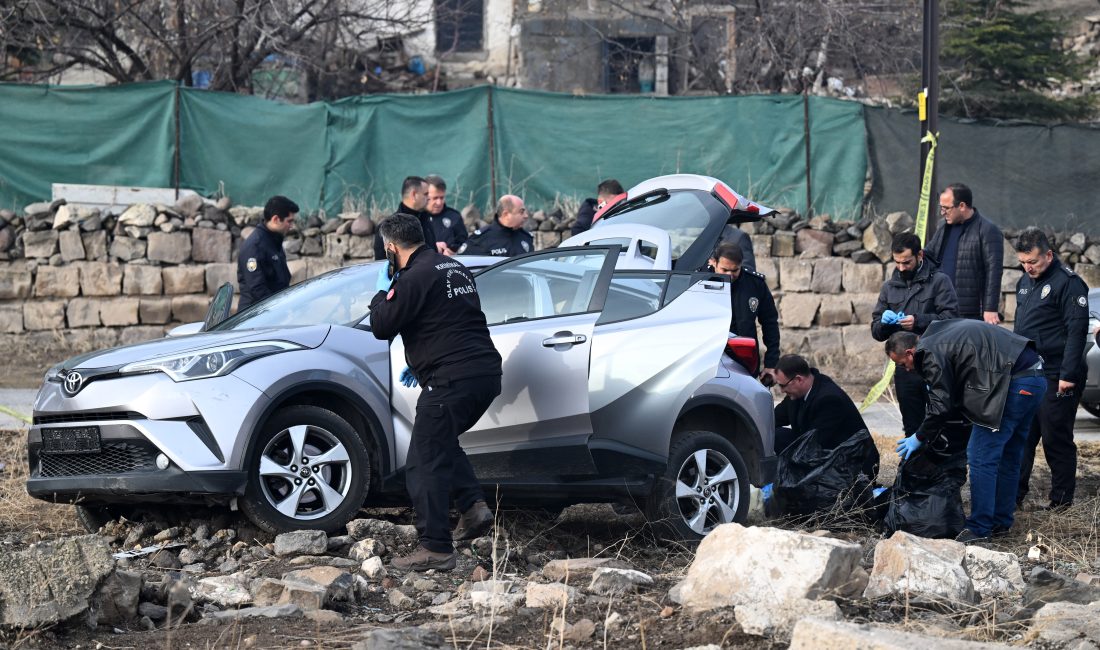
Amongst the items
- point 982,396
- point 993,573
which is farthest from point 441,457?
point 982,396

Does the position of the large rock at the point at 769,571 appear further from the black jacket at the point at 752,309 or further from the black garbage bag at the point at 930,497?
the black jacket at the point at 752,309

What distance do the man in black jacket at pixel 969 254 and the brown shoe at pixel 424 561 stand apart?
462 centimetres

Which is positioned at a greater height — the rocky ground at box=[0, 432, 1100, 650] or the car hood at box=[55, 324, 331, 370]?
the car hood at box=[55, 324, 331, 370]

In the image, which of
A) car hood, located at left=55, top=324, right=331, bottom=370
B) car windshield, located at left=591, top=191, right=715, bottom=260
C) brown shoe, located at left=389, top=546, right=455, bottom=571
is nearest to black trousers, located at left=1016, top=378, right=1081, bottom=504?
car windshield, located at left=591, top=191, right=715, bottom=260

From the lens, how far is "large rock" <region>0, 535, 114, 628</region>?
491 cm

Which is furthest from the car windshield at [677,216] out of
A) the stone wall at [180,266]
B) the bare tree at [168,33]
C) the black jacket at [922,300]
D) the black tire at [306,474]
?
the bare tree at [168,33]

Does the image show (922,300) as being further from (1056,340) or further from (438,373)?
(438,373)

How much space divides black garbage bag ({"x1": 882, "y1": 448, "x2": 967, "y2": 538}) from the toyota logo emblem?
445cm

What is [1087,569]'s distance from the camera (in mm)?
6504

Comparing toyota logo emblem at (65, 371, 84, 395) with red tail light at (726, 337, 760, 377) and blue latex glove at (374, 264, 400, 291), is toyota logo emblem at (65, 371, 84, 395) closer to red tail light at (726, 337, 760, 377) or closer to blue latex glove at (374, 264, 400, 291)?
blue latex glove at (374, 264, 400, 291)

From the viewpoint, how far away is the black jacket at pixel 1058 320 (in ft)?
27.5

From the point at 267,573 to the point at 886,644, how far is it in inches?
115

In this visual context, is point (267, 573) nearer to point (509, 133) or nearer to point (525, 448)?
point (525, 448)

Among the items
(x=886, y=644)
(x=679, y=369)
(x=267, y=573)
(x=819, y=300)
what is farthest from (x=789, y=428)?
(x=819, y=300)
